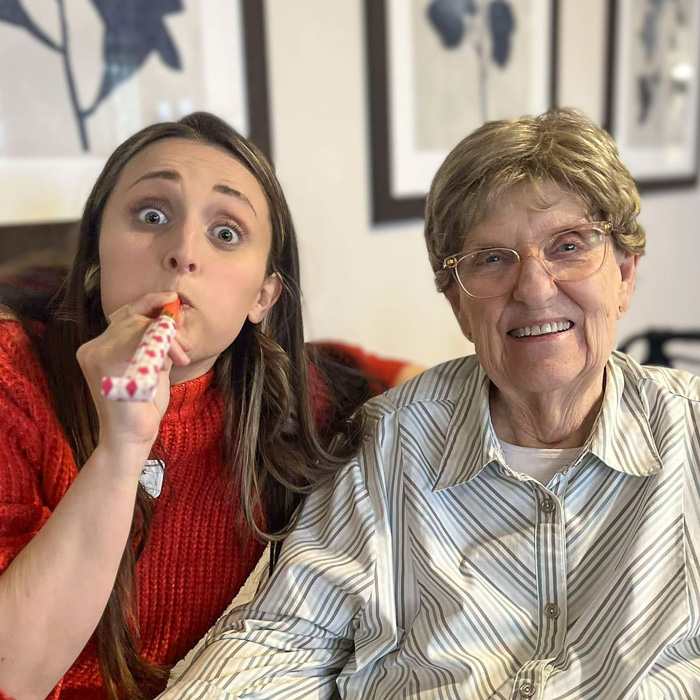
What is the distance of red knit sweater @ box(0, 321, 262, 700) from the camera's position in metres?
1.03

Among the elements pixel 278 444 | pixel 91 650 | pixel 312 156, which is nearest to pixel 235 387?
pixel 278 444

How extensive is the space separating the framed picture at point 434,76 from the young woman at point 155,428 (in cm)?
92

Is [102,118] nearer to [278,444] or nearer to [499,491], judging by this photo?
[278,444]

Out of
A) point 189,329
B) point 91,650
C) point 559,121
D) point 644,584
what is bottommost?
point 91,650

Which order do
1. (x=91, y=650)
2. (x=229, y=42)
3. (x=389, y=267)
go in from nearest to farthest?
(x=91, y=650), (x=229, y=42), (x=389, y=267)

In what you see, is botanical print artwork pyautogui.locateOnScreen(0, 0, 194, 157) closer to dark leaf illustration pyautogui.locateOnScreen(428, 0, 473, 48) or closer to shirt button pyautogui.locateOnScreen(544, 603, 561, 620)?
Result: dark leaf illustration pyautogui.locateOnScreen(428, 0, 473, 48)

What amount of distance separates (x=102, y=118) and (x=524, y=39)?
4.76 ft

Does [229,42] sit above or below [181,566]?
above

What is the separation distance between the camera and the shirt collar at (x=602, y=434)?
3.43ft

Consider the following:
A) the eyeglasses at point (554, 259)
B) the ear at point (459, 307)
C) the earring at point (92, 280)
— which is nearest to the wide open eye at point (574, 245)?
the eyeglasses at point (554, 259)

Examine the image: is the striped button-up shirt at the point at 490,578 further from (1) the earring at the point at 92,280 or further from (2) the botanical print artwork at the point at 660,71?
(2) the botanical print artwork at the point at 660,71

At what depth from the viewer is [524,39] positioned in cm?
240

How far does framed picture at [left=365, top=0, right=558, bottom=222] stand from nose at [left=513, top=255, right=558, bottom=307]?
105cm

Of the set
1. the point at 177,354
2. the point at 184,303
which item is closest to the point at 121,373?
the point at 177,354
